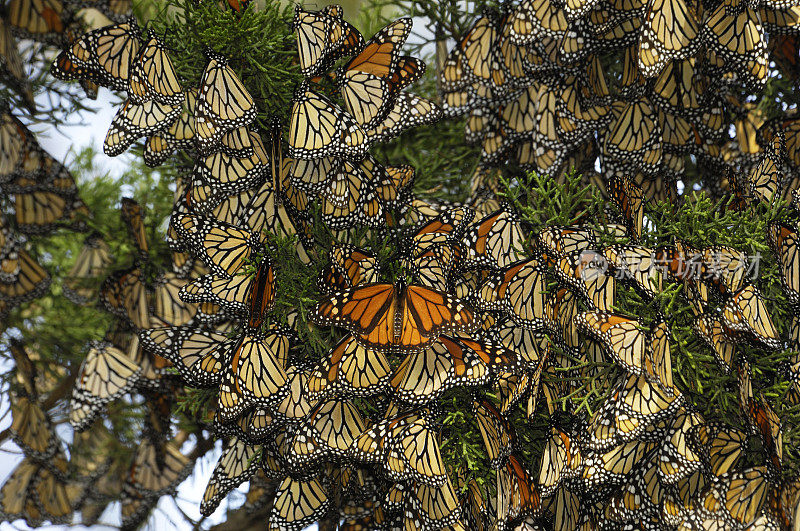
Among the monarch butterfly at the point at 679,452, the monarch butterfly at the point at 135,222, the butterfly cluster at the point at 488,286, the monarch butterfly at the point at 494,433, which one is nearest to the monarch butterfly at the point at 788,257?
the butterfly cluster at the point at 488,286

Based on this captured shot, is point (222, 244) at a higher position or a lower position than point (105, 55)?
lower

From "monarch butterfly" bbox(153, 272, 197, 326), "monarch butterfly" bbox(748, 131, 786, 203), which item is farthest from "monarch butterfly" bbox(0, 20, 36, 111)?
"monarch butterfly" bbox(748, 131, 786, 203)

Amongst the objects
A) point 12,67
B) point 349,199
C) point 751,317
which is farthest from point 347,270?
point 12,67

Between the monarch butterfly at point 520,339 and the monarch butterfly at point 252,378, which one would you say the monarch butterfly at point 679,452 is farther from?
the monarch butterfly at point 252,378

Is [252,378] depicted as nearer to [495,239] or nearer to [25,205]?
[495,239]

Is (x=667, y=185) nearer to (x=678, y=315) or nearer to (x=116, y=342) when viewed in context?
(x=678, y=315)

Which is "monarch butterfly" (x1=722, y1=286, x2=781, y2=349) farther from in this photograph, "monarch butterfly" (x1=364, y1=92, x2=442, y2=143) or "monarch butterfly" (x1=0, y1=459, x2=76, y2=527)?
"monarch butterfly" (x1=0, y1=459, x2=76, y2=527)
